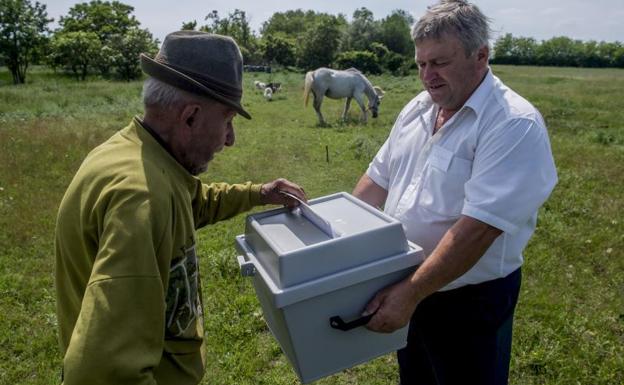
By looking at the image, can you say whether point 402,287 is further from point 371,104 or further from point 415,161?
point 371,104

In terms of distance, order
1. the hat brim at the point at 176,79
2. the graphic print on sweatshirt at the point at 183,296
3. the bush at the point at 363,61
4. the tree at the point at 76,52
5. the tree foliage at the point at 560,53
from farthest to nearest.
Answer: the tree foliage at the point at 560,53 → the bush at the point at 363,61 → the tree at the point at 76,52 → the graphic print on sweatshirt at the point at 183,296 → the hat brim at the point at 176,79

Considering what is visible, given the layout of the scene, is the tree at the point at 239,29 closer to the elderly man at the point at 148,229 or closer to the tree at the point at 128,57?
the tree at the point at 128,57

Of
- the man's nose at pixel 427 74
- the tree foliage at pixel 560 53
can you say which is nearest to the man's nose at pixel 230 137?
the man's nose at pixel 427 74

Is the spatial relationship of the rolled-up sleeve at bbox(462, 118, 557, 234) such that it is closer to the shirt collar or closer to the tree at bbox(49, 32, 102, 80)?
the shirt collar

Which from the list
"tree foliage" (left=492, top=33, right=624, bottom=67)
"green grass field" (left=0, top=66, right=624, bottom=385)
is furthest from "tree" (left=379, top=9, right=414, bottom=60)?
"green grass field" (left=0, top=66, right=624, bottom=385)

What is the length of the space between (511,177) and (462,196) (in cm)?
26

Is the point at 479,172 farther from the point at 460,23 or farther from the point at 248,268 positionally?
the point at 248,268

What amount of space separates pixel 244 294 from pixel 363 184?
226 cm

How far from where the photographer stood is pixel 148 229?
1238 mm

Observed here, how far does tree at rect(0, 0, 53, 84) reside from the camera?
3694 centimetres

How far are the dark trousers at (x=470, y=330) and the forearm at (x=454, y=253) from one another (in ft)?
1.41

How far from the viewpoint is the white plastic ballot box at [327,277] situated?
156 cm

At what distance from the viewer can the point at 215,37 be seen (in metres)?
1.54

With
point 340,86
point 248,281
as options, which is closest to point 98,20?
point 340,86
